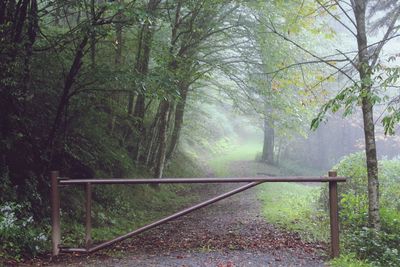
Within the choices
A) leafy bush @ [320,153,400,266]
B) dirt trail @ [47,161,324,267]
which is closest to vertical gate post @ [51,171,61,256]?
dirt trail @ [47,161,324,267]

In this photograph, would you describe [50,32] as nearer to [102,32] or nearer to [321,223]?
[102,32]

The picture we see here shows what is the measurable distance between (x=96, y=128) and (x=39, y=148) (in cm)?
168

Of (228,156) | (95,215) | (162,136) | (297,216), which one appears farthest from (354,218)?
(228,156)

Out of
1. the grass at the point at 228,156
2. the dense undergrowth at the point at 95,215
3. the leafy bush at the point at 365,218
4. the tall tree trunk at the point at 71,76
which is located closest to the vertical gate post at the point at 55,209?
the dense undergrowth at the point at 95,215

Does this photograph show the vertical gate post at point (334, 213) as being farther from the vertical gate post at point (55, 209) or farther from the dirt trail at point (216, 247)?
the vertical gate post at point (55, 209)

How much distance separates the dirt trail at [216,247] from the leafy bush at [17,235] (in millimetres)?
699

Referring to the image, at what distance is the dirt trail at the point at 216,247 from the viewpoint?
15.6ft

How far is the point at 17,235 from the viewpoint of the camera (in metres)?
5.11

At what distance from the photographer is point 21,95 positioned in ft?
19.6

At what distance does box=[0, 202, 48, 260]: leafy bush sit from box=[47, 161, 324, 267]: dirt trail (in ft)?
2.29

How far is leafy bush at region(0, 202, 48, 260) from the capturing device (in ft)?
16.1

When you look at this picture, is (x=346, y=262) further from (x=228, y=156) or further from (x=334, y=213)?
(x=228, y=156)

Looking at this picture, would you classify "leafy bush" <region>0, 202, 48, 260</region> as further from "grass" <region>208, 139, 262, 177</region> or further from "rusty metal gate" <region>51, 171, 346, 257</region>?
"grass" <region>208, 139, 262, 177</region>

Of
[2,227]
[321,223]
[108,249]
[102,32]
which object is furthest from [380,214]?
[2,227]
